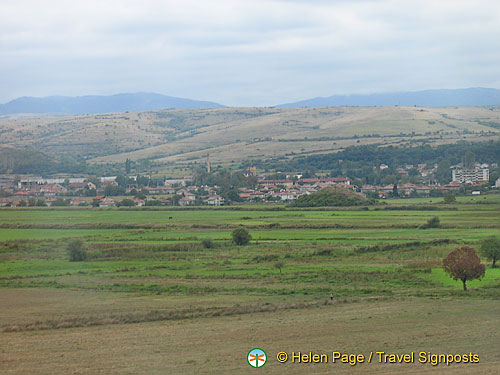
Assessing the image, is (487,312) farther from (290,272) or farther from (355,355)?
(290,272)

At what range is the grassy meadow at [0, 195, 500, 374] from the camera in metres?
14.2

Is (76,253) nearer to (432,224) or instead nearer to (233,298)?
(233,298)

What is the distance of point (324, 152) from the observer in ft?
332

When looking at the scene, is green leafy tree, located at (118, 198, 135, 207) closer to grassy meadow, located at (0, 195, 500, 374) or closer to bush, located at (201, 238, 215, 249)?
grassy meadow, located at (0, 195, 500, 374)

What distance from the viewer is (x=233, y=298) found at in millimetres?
20484

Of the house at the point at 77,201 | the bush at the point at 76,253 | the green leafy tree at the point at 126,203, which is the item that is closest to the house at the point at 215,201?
the green leafy tree at the point at 126,203

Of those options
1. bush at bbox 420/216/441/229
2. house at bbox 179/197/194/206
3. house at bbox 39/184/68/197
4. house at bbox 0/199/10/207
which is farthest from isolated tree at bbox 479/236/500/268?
house at bbox 39/184/68/197

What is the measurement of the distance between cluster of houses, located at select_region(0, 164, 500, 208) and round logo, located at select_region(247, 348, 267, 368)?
4454 cm

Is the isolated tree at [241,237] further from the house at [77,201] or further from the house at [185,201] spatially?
the house at [185,201]

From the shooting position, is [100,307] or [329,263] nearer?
[100,307]

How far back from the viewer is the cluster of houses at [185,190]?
58.4m

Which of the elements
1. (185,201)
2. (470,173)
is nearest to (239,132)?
(470,173)

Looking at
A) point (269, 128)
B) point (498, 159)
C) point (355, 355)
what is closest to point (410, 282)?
point (355, 355)

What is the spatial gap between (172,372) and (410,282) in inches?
499
